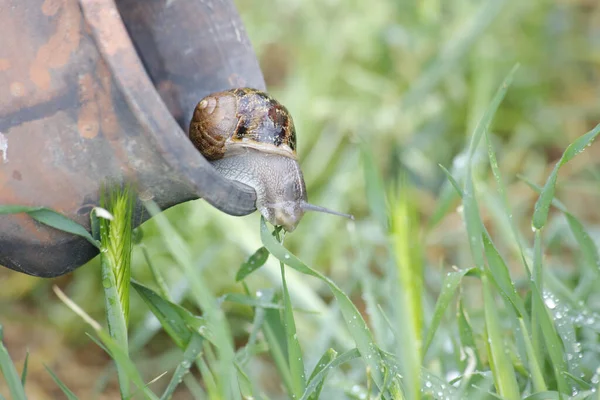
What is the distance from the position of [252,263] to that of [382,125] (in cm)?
144

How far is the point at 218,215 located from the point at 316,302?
0.45 m

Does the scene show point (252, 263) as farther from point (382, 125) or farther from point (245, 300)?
point (382, 125)

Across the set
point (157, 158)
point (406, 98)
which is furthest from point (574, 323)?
point (406, 98)

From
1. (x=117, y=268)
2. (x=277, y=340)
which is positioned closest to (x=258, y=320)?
(x=277, y=340)

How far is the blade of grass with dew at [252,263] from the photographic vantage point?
4.01 feet

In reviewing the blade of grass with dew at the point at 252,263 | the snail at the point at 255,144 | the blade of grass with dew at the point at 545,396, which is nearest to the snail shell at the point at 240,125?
the snail at the point at 255,144

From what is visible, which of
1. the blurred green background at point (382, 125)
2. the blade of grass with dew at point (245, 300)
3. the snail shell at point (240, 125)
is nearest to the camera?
the blade of grass with dew at point (245, 300)

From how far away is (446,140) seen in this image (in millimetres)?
2719

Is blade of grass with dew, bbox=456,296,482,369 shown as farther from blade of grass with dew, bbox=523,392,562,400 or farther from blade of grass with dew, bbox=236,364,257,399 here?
blade of grass with dew, bbox=236,364,257,399

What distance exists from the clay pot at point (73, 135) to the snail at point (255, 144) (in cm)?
23

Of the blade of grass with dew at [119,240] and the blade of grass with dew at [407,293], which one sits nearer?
the blade of grass with dew at [407,293]

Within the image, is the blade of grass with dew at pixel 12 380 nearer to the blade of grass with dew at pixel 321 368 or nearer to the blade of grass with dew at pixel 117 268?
the blade of grass with dew at pixel 117 268

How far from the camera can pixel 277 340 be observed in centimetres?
126

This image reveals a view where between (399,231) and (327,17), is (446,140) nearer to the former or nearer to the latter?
(327,17)
